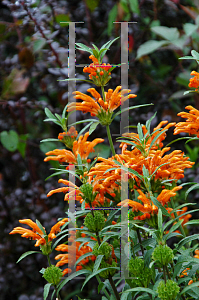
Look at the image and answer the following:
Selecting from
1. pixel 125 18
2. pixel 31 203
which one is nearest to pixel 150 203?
pixel 31 203

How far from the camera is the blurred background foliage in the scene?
1.02m

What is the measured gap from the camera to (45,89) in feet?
3.97

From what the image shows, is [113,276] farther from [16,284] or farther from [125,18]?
[125,18]

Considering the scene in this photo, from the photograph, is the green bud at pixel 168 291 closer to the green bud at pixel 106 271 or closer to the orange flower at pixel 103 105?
the green bud at pixel 106 271

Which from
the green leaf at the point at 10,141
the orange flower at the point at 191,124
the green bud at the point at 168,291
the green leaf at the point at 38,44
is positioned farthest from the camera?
the green leaf at the point at 38,44

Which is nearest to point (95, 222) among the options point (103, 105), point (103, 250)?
point (103, 250)

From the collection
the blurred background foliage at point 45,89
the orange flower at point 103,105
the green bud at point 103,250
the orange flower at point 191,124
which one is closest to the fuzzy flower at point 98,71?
the orange flower at point 103,105

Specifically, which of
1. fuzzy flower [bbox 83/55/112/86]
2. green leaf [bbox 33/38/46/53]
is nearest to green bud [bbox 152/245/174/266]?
fuzzy flower [bbox 83/55/112/86]

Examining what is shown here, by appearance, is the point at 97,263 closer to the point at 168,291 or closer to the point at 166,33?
the point at 168,291

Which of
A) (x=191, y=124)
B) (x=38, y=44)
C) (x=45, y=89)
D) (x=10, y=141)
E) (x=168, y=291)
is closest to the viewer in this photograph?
(x=168, y=291)

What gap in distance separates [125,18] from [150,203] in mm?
988

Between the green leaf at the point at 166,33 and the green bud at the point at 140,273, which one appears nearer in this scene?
the green bud at the point at 140,273

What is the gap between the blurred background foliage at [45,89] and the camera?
1016 millimetres

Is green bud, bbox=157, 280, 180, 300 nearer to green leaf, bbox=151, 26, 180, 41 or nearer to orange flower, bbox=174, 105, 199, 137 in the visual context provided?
orange flower, bbox=174, 105, 199, 137
